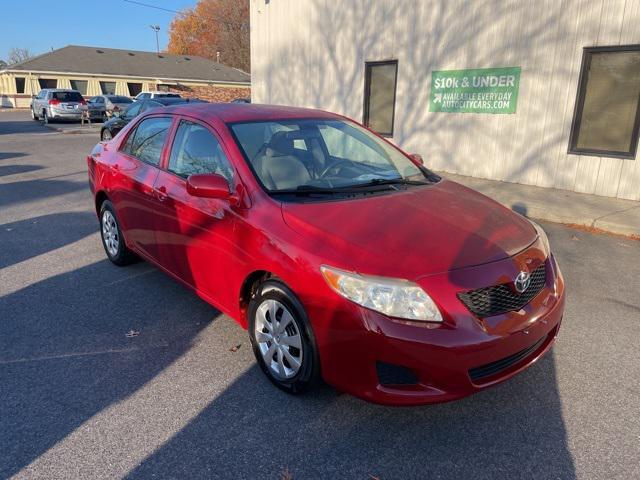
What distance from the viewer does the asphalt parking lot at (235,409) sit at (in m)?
2.51

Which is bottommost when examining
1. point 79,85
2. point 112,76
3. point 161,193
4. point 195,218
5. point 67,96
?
point 195,218

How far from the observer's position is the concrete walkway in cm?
675

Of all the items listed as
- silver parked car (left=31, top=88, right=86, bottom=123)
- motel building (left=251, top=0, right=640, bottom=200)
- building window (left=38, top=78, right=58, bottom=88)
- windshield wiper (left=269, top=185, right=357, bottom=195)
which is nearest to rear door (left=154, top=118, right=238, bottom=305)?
windshield wiper (left=269, top=185, right=357, bottom=195)

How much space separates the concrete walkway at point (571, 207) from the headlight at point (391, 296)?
5253mm

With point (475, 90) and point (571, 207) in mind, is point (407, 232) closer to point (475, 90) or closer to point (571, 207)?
point (571, 207)

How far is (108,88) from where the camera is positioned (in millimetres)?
47125

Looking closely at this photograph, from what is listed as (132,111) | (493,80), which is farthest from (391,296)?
(132,111)

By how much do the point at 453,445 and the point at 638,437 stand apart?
103 centimetres

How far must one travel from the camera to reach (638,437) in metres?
2.72

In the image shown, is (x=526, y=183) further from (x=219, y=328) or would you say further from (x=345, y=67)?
(x=219, y=328)

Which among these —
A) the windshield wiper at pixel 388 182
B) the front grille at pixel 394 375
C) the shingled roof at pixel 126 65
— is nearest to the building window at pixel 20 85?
the shingled roof at pixel 126 65

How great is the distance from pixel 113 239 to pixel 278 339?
117 inches

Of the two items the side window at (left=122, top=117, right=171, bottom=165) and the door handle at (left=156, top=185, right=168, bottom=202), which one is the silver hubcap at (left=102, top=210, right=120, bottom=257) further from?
the door handle at (left=156, top=185, right=168, bottom=202)

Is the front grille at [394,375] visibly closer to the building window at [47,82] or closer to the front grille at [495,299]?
the front grille at [495,299]
